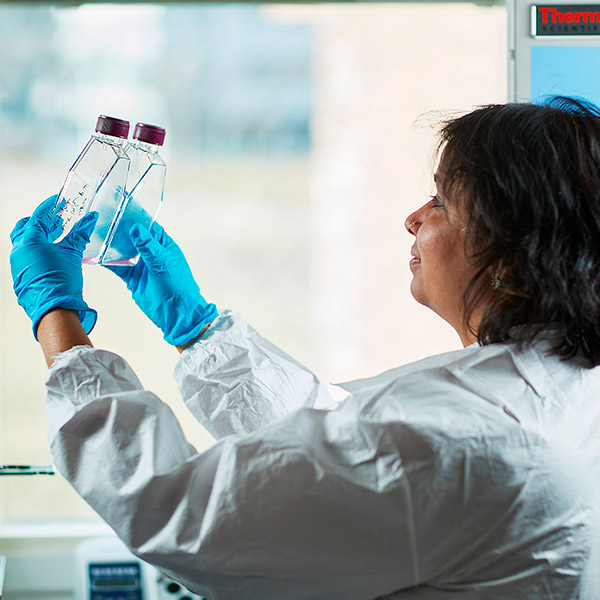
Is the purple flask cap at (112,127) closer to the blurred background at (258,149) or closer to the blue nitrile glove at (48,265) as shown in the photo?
the blue nitrile glove at (48,265)

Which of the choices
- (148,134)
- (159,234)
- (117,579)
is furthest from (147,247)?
(117,579)

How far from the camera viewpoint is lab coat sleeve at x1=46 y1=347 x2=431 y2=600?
2.47 feet

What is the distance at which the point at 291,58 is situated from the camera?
1.81 meters

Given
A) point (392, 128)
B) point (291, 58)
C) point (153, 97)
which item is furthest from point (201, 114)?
point (392, 128)

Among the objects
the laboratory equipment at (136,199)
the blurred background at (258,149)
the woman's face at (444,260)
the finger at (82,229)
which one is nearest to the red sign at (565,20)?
the blurred background at (258,149)

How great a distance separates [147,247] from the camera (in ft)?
4.18

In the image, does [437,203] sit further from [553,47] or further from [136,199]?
[553,47]

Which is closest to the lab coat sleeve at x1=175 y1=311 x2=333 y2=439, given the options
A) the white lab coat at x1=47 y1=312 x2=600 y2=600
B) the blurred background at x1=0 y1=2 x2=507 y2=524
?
the white lab coat at x1=47 y1=312 x2=600 y2=600

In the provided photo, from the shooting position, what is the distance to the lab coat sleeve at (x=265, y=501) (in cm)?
75

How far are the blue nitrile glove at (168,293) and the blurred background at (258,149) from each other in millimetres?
548

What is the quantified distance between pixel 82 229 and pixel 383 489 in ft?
2.27

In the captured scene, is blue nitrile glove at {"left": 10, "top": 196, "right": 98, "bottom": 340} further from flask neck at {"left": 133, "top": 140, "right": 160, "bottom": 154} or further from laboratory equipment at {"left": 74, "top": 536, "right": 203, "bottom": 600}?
laboratory equipment at {"left": 74, "top": 536, "right": 203, "bottom": 600}

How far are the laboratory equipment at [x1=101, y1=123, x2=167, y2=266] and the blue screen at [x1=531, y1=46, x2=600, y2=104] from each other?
852mm

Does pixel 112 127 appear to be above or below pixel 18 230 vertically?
above
